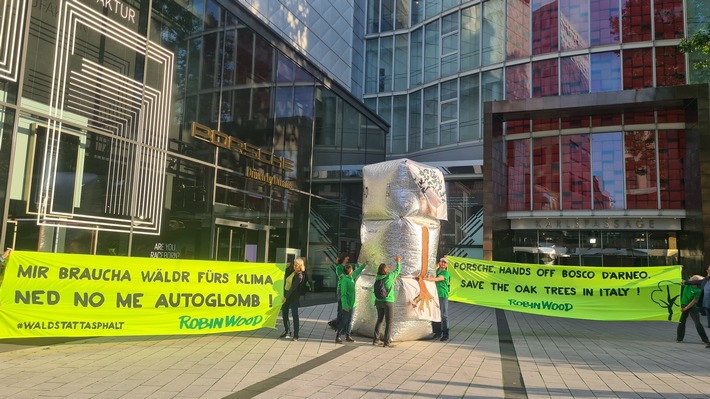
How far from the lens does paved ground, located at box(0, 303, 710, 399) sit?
621 cm

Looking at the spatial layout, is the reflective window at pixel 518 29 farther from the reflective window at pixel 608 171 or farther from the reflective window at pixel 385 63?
the reflective window at pixel 385 63

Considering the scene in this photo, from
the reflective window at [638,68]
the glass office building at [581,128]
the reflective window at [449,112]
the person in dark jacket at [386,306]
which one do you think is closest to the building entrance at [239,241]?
the person in dark jacket at [386,306]

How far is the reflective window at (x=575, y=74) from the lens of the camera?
1001 inches

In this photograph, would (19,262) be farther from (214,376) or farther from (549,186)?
(549,186)

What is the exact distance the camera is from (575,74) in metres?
25.6

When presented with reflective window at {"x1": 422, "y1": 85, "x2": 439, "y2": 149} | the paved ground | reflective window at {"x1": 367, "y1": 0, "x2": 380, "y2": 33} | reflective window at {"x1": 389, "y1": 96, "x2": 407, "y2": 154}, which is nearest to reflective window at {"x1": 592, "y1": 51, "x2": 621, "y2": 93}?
reflective window at {"x1": 422, "y1": 85, "x2": 439, "y2": 149}

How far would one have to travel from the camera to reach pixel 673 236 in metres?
22.0

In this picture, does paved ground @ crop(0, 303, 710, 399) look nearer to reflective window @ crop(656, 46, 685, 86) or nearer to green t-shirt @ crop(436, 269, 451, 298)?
green t-shirt @ crop(436, 269, 451, 298)

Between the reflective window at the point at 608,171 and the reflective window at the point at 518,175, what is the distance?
2777 millimetres

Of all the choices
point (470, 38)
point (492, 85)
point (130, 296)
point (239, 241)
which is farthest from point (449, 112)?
point (130, 296)

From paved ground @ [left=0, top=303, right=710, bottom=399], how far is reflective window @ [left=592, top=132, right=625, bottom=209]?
470 inches

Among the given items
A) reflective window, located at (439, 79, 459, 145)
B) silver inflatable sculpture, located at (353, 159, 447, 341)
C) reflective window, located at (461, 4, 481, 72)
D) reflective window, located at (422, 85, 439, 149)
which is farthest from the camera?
reflective window, located at (422, 85, 439, 149)

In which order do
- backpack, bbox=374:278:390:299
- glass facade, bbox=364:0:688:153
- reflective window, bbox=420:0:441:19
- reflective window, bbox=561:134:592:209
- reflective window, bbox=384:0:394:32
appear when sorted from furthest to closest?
1. reflective window, bbox=384:0:394:32
2. reflective window, bbox=420:0:441:19
3. glass facade, bbox=364:0:688:153
4. reflective window, bbox=561:134:592:209
5. backpack, bbox=374:278:390:299

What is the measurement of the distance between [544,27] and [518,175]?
26.5 ft
